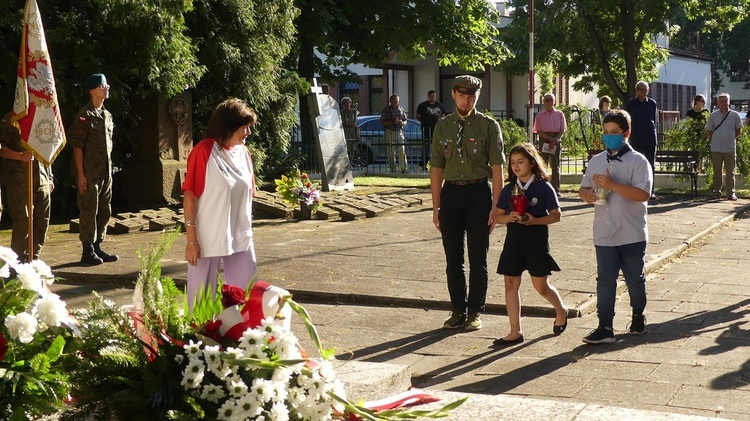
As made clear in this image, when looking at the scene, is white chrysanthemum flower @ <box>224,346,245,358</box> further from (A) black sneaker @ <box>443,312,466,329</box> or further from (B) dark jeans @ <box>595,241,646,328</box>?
(A) black sneaker @ <box>443,312,466,329</box>

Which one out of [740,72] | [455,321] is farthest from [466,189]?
[740,72]

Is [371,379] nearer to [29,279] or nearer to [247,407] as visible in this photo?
[247,407]

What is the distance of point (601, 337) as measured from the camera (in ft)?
24.8

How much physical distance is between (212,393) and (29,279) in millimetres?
726

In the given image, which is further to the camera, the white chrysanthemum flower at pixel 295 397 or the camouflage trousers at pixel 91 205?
the camouflage trousers at pixel 91 205

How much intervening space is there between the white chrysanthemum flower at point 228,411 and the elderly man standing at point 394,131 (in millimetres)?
24349

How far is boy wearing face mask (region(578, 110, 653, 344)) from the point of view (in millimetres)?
7668

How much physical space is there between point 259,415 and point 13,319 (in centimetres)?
78

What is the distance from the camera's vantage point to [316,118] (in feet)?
68.4

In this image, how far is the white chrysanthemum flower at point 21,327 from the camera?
3.29 metres

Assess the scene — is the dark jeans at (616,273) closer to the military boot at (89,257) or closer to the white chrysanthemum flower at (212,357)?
the white chrysanthemum flower at (212,357)

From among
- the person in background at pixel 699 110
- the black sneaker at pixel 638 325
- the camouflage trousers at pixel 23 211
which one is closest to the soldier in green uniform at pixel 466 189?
the black sneaker at pixel 638 325

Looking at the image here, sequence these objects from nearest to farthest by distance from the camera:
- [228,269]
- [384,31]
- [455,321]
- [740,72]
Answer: [228,269] → [455,321] → [384,31] → [740,72]

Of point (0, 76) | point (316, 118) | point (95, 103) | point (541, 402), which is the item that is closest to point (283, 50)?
point (316, 118)
